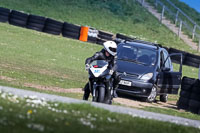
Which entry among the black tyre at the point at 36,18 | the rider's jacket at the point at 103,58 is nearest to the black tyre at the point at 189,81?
the rider's jacket at the point at 103,58

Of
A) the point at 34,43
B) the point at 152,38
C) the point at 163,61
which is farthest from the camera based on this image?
the point at 152,38

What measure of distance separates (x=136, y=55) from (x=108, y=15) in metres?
30.8

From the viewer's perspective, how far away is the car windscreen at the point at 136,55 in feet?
55.9

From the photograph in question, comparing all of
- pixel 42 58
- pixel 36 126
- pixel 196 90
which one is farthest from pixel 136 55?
pixel 36 126

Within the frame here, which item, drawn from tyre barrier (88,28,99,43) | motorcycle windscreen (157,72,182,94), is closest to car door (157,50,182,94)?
motorcycle windscreen (157,72,182,94)

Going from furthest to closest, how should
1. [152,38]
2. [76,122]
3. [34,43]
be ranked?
1. [152,38]
2. [34,43]
3. [76,122]

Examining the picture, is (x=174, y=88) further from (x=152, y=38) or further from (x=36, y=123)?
(x=152, y=38)

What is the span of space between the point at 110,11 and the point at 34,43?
2195 cm

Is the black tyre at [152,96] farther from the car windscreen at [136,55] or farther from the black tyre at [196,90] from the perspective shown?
the black tyre at [196,90]

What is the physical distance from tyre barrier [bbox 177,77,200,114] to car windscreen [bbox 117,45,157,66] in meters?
1.57

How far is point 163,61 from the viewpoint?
58.7ft

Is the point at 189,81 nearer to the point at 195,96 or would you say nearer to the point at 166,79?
the point at 195,96

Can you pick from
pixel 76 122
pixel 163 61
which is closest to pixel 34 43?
pixel 163 61

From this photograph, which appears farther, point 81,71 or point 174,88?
point 81,71
